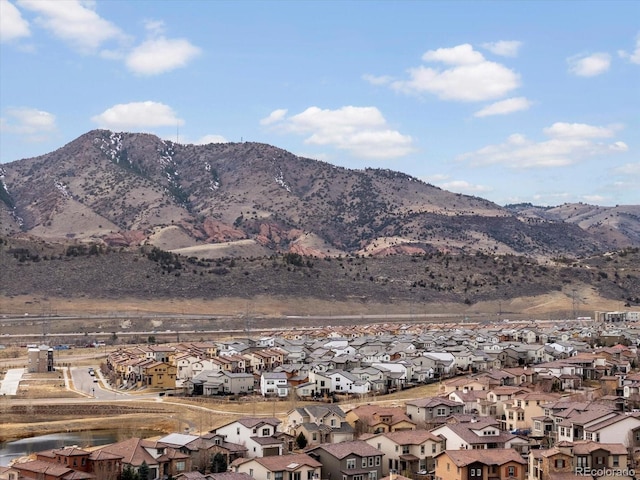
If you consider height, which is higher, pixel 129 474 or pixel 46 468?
pixel 46 468

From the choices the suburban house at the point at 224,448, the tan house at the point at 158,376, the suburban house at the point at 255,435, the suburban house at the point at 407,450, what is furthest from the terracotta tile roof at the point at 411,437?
the tan house at the point at 158,376

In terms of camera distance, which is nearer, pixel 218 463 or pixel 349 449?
pixel 218 463

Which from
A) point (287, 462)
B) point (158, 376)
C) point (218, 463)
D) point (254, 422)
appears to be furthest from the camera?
point (158, 376)

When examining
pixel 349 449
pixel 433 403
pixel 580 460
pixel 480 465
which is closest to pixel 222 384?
pixel 433 403

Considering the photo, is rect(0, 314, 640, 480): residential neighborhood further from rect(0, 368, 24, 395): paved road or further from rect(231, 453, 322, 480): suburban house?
rect(0, 368, 24, 395): paved road

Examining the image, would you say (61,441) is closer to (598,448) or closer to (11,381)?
(11,381)
